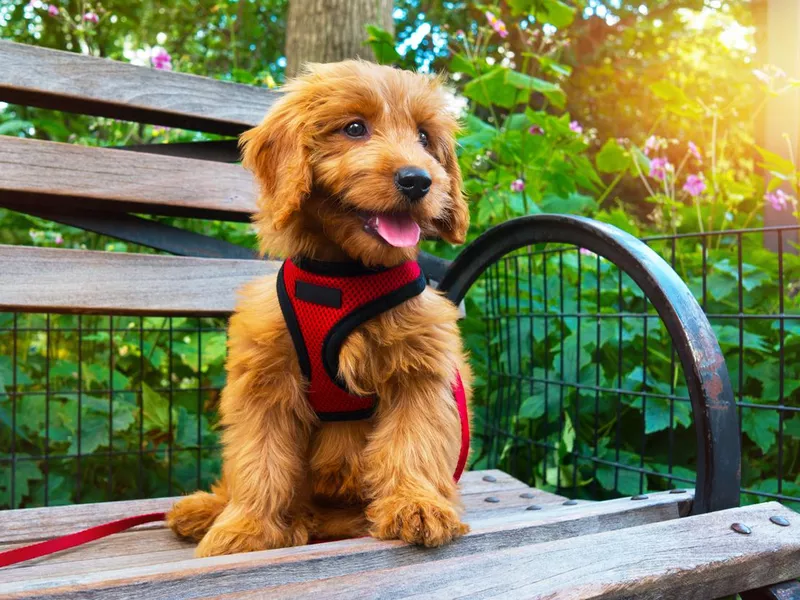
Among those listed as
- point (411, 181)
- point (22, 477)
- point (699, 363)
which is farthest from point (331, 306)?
point (22, 477)

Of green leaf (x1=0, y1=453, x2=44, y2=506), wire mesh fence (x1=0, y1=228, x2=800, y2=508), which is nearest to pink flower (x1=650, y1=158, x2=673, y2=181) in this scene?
wire mesh fence (x1=0, y1=228, x2=800, y2=508)

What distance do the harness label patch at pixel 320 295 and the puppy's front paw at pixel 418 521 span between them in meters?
0.44

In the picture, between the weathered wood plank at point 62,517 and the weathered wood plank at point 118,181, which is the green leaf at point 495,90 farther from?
the weathered wood plank at point 62,517

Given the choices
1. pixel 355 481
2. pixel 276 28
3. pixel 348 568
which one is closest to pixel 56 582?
pixel 348 568

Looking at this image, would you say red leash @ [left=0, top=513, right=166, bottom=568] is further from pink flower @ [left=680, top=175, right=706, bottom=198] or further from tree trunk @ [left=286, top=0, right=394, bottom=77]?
pink flower @ [left=680, top=175, right=706, bottom=198]

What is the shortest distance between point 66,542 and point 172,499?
554 millimetres

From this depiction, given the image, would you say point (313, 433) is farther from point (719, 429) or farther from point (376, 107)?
point (719, 429)

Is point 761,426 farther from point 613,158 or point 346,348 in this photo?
point 613,158

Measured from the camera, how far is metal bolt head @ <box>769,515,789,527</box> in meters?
1.55

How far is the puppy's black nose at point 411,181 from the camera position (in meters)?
1.46

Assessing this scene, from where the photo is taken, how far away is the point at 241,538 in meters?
1.49

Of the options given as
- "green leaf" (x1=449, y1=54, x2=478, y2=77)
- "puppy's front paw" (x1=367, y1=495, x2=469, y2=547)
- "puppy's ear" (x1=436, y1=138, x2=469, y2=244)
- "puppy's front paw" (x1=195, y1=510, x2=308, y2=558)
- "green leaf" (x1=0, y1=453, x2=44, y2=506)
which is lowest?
"green leaf" (x1=0, y1=453, x2=44, y2=506)

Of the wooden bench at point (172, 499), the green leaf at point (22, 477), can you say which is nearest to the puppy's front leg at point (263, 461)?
the wooden bench at point (172, 499)

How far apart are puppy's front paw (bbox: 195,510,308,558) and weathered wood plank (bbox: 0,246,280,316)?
3.23ft
